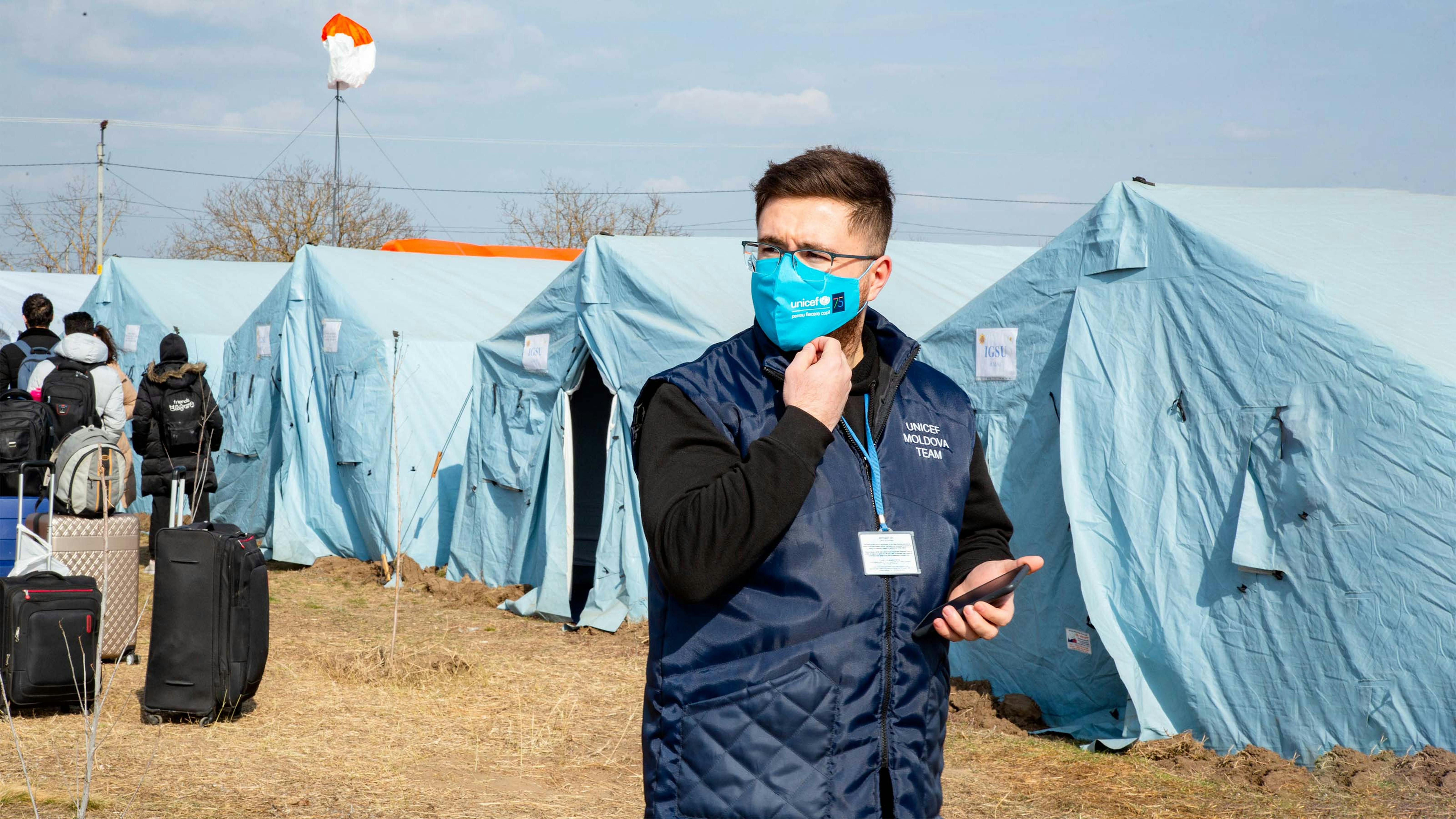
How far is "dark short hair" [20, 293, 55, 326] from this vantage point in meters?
9.80

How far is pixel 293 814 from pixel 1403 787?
4363 millimetres

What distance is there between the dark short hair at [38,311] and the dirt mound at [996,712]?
7.98m

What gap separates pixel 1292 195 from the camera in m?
6.60

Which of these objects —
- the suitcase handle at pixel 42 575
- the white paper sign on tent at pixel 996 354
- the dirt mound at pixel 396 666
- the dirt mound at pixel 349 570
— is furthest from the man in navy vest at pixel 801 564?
the dirt mound at pixel 349 570

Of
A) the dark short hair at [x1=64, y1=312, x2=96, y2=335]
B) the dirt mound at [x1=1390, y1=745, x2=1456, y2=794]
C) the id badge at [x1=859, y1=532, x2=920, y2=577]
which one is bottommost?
the dirt mound at [x1=1390, y1=745, x2=1456, y2=794]

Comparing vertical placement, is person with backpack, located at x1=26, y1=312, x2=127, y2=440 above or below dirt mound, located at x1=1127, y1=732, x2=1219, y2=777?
above

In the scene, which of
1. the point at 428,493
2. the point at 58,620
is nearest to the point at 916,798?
the point at 58,620

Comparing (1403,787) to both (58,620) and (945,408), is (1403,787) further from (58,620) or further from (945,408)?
(58,620)

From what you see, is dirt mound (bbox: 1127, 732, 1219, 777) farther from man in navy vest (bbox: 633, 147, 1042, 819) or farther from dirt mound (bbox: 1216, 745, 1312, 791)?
man in navy vest (bbox: 633, 147, 1042, 819)

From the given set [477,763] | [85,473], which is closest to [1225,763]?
[477,763]

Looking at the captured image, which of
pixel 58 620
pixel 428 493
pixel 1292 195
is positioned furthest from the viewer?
pixel 428 493

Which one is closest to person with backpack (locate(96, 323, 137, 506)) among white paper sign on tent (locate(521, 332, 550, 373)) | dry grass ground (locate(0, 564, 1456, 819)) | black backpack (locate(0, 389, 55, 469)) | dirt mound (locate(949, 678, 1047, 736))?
black backpack (locate(0, 389, 55, 469))

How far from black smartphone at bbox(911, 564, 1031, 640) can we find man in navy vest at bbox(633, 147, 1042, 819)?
0.02m

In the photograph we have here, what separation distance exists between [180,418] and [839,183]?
355 inches
